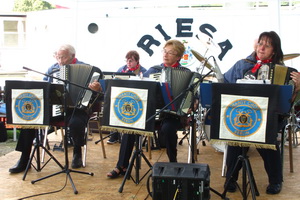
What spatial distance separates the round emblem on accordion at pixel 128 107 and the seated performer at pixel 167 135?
527mm

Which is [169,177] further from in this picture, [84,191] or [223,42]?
[223,42]

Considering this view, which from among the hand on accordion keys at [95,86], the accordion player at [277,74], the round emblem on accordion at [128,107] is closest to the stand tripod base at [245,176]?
the accordion player at [277,74]

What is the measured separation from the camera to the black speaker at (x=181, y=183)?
2844 millimetres

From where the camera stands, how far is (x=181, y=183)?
2.87 m

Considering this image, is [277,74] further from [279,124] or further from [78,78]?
[78,78]

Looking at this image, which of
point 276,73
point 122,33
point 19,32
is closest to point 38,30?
point 19,32

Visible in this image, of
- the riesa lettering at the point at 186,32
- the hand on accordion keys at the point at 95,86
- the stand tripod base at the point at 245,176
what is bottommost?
the stand tripod base at the point at 245,176

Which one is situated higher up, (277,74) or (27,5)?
(27,5)

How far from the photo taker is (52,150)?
516cm

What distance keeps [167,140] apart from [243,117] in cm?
104

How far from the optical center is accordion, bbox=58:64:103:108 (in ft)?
12.9

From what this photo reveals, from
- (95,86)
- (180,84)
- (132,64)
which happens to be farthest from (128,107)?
(132,64)

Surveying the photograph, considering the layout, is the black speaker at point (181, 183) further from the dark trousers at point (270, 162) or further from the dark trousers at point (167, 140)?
the dark trousers at point (167, 140)

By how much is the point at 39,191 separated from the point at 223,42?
4.16 meters
